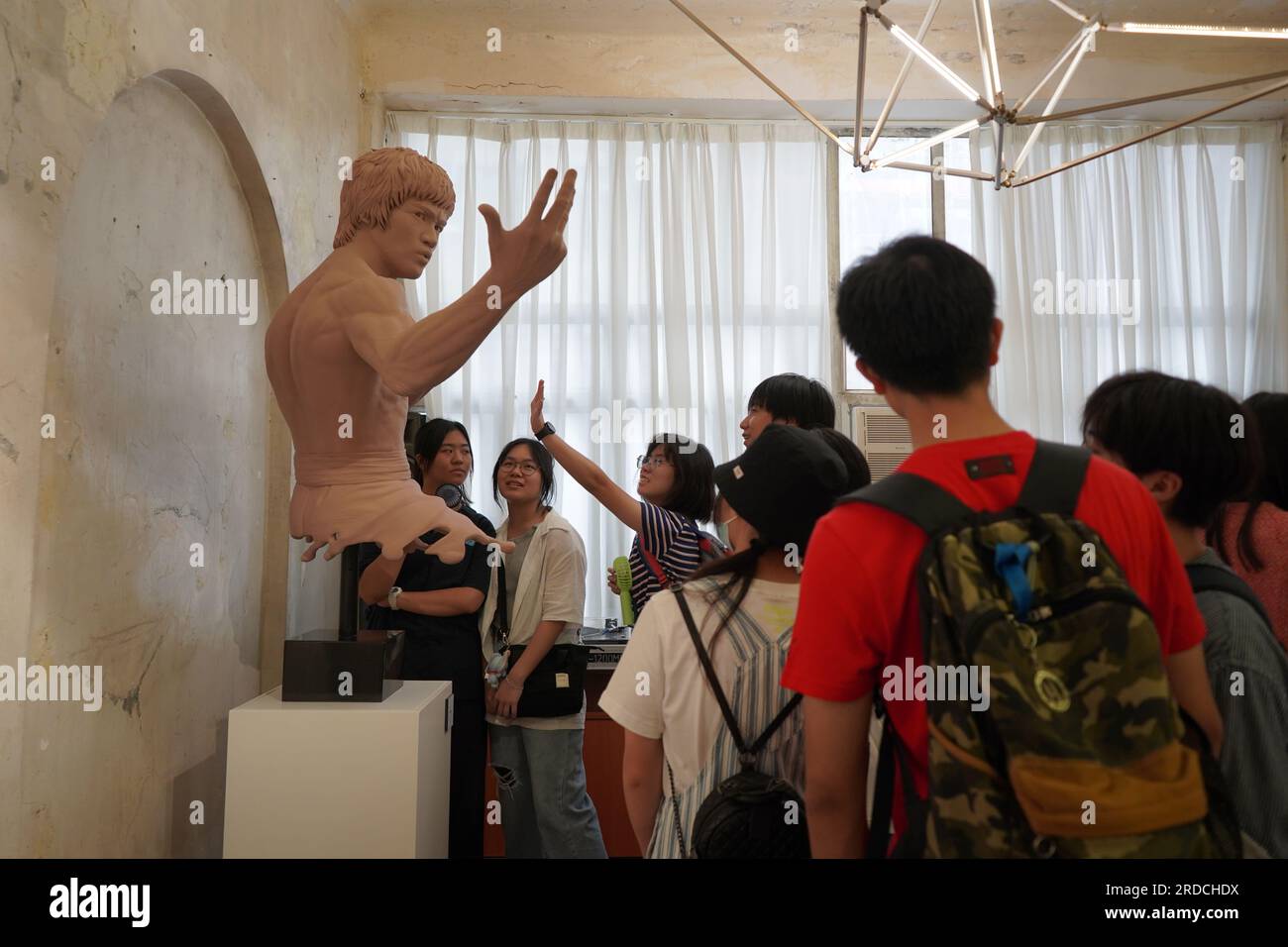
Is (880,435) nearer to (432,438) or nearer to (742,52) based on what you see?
(742,52)

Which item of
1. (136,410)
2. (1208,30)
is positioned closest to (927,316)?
(1208,30)

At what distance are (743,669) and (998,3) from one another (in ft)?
13.4

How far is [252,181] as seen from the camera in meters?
3.02

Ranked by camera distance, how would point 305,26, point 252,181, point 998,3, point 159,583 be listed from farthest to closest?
point 998,3 → point 305,26 → point 252,181 → point 159,583

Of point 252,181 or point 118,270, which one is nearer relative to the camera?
point 118,270

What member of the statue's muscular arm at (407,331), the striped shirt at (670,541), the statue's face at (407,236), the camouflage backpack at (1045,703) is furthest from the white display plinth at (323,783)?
the camouflage backpack at (1045,703)

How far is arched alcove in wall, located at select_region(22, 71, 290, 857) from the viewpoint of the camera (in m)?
2.01

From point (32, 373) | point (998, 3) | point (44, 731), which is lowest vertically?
point (44, 731)

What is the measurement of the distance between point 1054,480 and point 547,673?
2333mm

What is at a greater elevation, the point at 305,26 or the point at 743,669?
the point at 305,26

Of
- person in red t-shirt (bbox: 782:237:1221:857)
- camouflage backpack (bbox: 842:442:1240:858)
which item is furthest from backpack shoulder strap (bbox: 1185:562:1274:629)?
camouflage backpack (bbox: 842:442:1240:858)

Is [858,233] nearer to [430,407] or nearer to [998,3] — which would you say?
[998,3]

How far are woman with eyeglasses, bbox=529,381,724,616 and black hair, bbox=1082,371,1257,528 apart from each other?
1156 millimetres
